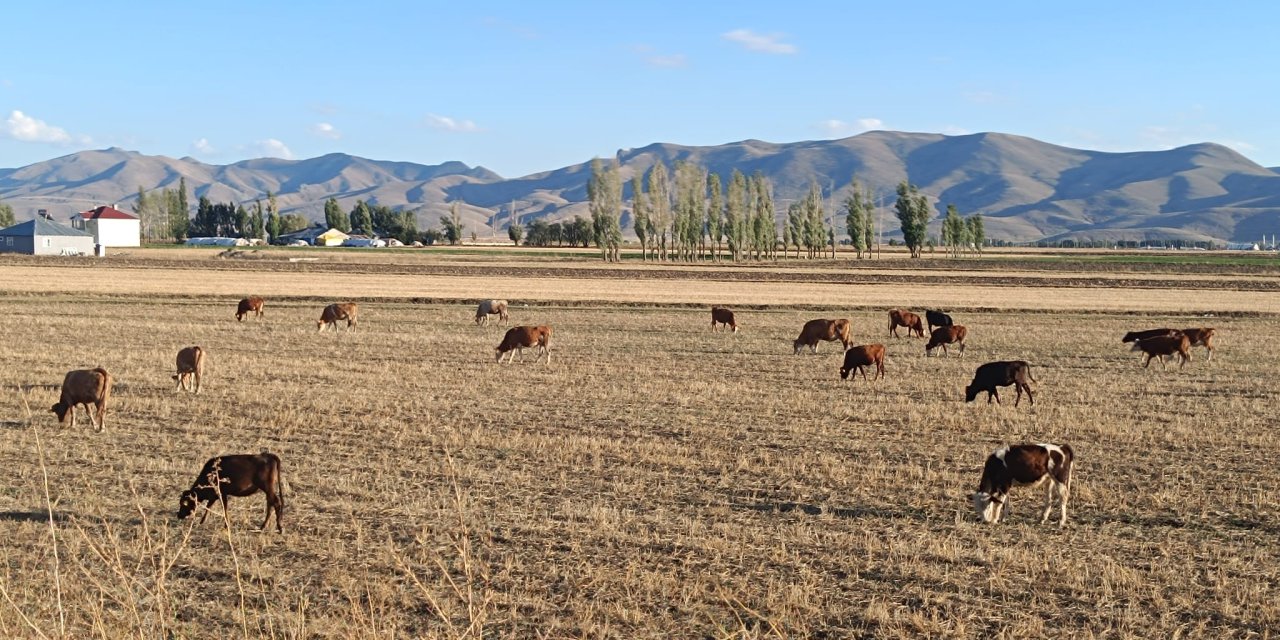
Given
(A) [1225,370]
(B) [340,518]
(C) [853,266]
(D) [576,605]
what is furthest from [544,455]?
(C) [853,266]

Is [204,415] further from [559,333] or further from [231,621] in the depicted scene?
[559,333]

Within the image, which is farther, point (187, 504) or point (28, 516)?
point (28, 516)

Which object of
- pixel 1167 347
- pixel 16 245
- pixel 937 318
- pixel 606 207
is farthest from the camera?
pixel 606 207

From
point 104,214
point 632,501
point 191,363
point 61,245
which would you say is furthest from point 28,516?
point 104,214

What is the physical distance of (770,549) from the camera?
1145cm

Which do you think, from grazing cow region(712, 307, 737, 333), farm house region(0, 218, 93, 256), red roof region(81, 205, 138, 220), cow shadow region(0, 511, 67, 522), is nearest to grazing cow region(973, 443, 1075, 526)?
cow shadow region(0, 511, 67, 522)

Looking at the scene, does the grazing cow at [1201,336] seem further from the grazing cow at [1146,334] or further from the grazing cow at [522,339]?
the grazing cow at [522,339]

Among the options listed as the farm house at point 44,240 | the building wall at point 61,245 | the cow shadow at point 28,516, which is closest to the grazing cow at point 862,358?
A: the cow shadow at point 28,516

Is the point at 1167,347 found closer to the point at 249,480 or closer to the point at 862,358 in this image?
the point at 862,358

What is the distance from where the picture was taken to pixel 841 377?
2531cm

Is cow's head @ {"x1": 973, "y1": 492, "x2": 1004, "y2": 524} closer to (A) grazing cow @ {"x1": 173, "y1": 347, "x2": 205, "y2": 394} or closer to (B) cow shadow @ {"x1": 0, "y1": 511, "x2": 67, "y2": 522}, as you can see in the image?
(B) cow shadow @ {"x1": 0, "y1": 511, "x2": 67, "y2": 522}

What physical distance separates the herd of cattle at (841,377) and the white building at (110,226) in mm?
134083

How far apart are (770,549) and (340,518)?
4.69 metres

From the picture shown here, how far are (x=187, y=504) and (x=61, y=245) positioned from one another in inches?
4756
